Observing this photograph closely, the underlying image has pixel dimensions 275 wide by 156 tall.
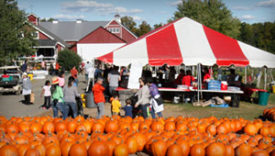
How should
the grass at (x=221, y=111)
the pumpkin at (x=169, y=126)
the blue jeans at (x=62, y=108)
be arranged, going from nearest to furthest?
the pumpkin at (x=169, y=126) < the blue jeans at (x=62, y=108) < the grass at (x=221, y=111)

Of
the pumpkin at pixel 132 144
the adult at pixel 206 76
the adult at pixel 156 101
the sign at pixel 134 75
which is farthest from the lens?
the adult at pixel 206 76

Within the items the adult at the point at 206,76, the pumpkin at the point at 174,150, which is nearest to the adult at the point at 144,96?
the pumpkin at the point at 174,150

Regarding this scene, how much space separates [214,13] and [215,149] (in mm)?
56283

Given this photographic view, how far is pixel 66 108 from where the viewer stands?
8.45 m

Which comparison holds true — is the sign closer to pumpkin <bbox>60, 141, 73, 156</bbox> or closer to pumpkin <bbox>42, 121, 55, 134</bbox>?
pumpkin <bbox>42, 121, 55, 134</bbox>

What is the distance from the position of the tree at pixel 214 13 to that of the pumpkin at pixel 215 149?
49.4 m

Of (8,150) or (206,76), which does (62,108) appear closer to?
(8,150)

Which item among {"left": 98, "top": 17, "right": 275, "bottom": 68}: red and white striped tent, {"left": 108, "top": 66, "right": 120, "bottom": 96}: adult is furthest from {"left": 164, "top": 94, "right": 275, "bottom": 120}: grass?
{"left": 108, "top": 66, "right": 120, "bottom": 96}: adult

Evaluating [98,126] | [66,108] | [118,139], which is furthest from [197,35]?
[118,139]

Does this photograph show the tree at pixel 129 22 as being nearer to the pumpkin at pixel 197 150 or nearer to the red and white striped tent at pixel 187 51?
the red and white striped tent at pixel 187 51

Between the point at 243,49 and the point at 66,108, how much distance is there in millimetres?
8628

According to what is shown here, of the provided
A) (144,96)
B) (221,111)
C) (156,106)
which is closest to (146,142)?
(144,96)

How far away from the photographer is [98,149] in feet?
14.0

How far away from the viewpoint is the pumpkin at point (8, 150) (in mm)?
4057
